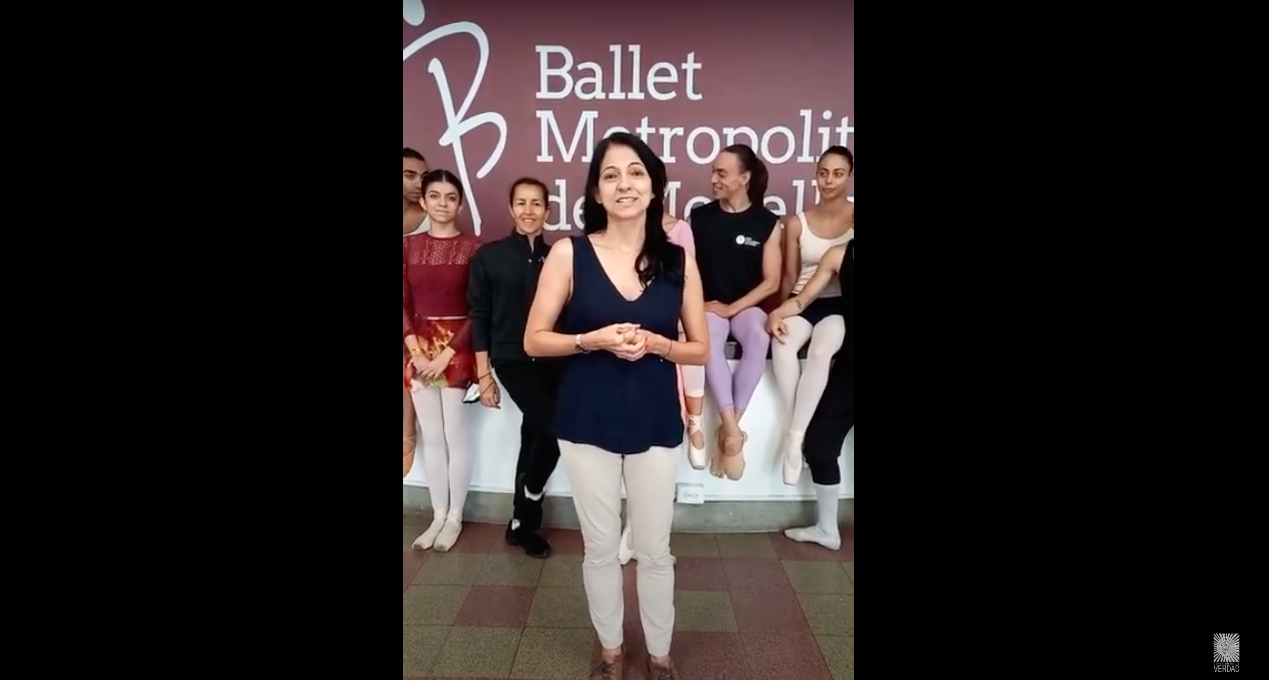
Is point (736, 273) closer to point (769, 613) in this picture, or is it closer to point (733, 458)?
point (733, 458)

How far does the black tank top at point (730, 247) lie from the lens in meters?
2.30

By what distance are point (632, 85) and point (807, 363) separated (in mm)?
1281

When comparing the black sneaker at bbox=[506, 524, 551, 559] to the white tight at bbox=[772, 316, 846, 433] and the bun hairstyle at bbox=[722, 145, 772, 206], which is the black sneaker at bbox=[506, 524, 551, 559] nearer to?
the white tight at bbox=[772, 316, 846, 433]

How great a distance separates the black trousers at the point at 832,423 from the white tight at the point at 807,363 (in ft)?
0.11

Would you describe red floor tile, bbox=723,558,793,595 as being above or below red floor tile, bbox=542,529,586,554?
below

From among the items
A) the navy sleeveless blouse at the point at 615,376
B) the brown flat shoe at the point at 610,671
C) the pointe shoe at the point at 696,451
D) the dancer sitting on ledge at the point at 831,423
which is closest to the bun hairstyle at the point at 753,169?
the dancer sitting on ledge at the point at 831,423

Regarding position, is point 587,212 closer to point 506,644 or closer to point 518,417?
point 518,417

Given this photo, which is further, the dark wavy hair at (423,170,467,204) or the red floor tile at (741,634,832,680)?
the dark wavy hair at (423,170,467,204)

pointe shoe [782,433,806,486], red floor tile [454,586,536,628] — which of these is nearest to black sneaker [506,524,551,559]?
red floor tile [454,586,536,628]

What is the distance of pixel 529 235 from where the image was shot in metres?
2.29

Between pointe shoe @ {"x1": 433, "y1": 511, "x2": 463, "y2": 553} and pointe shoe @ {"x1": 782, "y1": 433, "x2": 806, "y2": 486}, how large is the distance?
1.39m

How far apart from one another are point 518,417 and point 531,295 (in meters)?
0.59

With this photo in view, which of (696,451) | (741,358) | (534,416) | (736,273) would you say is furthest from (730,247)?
(534,416)

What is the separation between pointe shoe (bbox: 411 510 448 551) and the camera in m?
2.51
